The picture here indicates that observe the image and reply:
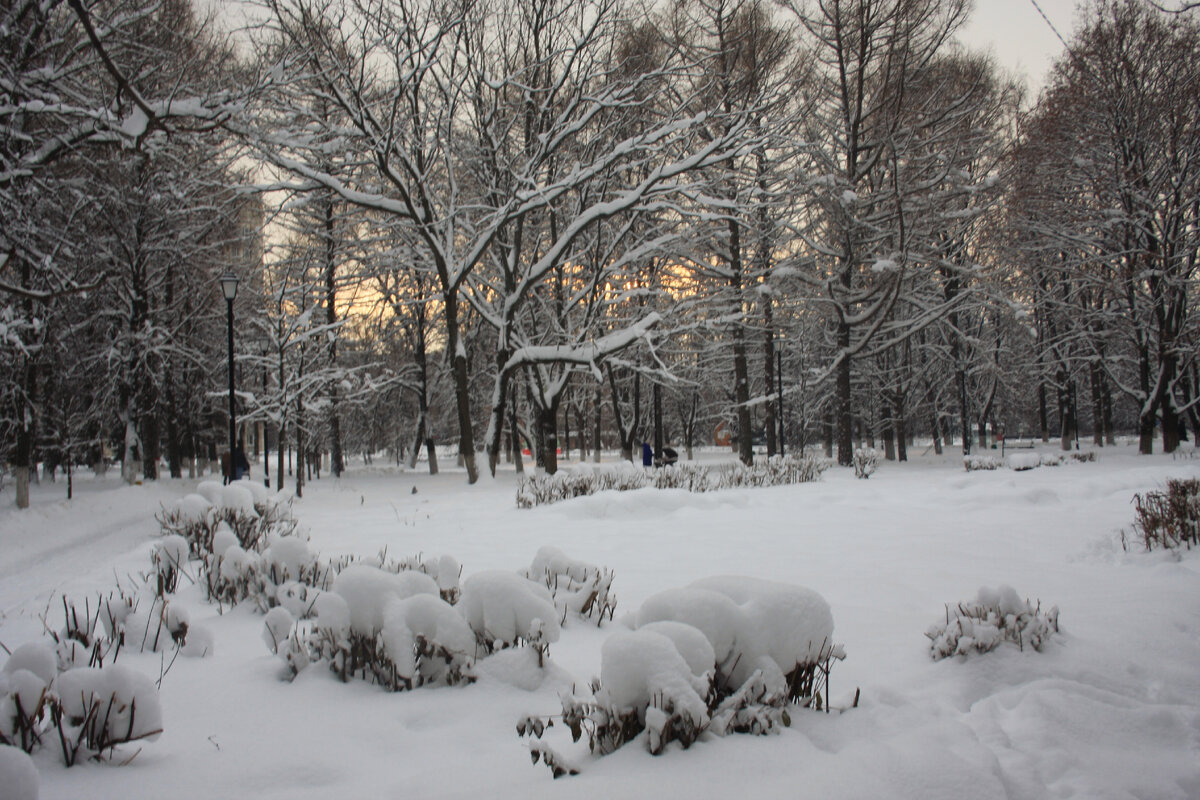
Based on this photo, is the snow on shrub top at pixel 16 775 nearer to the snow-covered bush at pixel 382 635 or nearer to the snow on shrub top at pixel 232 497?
the snow-covered bush at pixel 382 635

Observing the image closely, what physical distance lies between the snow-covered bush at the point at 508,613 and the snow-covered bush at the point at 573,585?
2.55 feet

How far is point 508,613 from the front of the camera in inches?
109

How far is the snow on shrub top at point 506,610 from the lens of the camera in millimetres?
2746

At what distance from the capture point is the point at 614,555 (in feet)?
19.6

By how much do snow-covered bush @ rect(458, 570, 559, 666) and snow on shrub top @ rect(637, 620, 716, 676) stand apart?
698mm

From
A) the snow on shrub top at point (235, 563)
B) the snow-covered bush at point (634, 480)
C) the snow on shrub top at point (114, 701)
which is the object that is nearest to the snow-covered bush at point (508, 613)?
the snow on shrub top at point (114, 701)

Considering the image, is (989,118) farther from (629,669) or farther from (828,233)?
(629,669)

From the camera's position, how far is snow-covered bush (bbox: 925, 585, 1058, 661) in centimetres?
294

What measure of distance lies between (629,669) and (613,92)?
50.8ft

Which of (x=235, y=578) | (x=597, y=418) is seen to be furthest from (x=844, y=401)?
(x=235, y=578)

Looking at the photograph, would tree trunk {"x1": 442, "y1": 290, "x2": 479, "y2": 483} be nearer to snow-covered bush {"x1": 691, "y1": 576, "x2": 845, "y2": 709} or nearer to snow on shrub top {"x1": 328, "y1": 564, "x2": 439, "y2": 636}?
snow on shrub top {"x1": 328, "y1": 564, "x2": 439, "y2": 636}

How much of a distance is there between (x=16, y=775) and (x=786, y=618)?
2.28m

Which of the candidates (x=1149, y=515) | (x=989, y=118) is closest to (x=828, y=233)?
(x=989, y=118)

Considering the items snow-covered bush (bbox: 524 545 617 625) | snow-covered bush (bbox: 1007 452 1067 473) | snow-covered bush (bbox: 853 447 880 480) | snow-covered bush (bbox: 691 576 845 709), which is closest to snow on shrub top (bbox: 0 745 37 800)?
snow-covered bush (bbox: 691 576 845 709)
